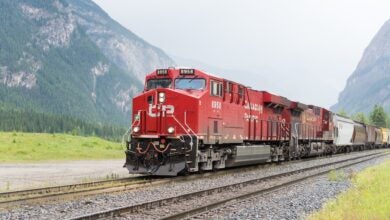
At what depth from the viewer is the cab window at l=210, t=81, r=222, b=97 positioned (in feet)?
71.5

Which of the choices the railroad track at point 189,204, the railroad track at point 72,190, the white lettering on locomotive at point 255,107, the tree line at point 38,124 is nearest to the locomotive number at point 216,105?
the railroad track at point 72,190

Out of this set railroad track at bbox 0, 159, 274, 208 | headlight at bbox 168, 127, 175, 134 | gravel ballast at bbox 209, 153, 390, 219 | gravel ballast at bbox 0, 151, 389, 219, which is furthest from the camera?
headlight at bbox 168, 127, 175, 134

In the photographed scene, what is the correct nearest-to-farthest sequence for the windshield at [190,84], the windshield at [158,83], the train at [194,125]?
the train at [194,125] → the windshield at [190,84] → the windshield at [158,83]

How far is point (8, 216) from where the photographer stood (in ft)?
37.0

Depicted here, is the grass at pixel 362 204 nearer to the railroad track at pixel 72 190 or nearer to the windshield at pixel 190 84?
the railroad track at pixel 72 190

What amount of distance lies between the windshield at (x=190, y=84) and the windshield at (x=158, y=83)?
0.33 meters

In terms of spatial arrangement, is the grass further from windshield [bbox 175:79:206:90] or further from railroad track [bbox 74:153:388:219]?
windshield [bbox 175:79:206:90]

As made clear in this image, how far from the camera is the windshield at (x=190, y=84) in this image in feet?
70.1

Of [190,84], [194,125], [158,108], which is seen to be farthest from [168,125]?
[190,84]

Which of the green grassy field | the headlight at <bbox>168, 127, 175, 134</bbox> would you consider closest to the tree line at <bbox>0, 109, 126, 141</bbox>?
the green grassy field

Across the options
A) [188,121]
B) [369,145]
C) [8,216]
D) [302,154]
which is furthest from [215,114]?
[369,145]

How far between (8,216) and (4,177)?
33.4ft

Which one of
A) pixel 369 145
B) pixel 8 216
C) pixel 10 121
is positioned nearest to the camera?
pixel 8 216

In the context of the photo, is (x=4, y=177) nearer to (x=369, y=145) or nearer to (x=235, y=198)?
(x=235, y=198)
